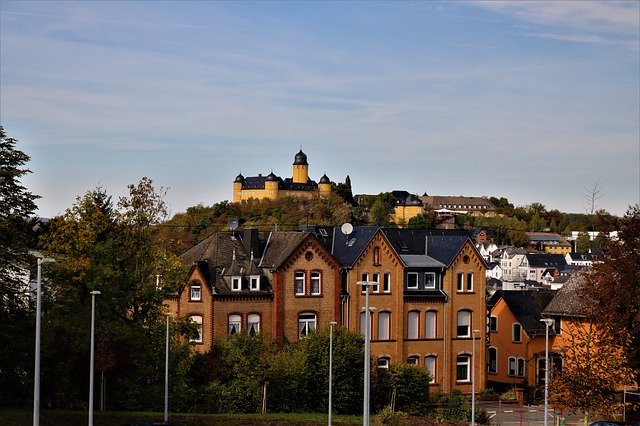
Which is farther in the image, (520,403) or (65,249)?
(520,403)

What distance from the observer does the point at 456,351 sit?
7050 centimetres

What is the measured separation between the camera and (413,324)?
69500 millimetres

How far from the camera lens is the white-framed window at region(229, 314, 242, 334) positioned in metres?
65.0

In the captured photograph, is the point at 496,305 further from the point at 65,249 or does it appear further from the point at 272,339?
the point at 65,249

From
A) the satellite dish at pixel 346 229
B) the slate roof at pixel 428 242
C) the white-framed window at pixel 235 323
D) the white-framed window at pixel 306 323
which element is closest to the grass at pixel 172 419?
the white-framed window at pixel 306 323

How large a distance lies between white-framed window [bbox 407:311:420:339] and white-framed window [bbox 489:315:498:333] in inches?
379

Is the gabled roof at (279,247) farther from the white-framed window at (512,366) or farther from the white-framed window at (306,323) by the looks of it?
the white-framed window at (512,366)

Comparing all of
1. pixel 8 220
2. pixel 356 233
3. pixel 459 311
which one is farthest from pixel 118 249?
pixel 459 311

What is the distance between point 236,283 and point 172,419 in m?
17.6

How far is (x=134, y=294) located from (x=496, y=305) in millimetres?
30491

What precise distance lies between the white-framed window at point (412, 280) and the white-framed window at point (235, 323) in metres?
11.8

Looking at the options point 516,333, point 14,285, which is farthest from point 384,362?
point 14,285

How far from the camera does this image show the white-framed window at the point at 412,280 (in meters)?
70.1

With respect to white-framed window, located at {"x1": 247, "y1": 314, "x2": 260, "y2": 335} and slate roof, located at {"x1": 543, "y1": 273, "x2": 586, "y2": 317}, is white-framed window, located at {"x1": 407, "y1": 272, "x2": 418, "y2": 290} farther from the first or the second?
white-framed window, located at {"x1": 247, "y1": 314, "x2": 260, "y2": 335}
